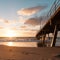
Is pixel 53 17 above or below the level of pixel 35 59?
above

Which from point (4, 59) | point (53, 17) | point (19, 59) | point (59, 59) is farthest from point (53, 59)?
point (53, 17)

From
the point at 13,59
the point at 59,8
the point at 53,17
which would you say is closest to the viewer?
the point at 13,59

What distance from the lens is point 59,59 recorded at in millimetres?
10266

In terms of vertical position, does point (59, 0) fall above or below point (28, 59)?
above

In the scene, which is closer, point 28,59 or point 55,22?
point 28,59

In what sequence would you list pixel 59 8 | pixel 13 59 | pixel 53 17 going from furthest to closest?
pixel 53 17 → pixel 59 8 → pixel 13 59

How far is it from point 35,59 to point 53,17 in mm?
8218

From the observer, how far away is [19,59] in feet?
34.3

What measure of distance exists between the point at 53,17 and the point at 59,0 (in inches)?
136

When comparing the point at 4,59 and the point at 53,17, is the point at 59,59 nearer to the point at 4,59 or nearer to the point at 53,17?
the point at 4,59

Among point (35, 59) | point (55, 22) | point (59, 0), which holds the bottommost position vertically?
point (35, 59)

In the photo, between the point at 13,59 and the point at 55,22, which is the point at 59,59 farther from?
the point at 55,22

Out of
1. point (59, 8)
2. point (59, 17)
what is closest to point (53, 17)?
point (59, 17)

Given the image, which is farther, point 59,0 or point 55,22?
point 55,22
